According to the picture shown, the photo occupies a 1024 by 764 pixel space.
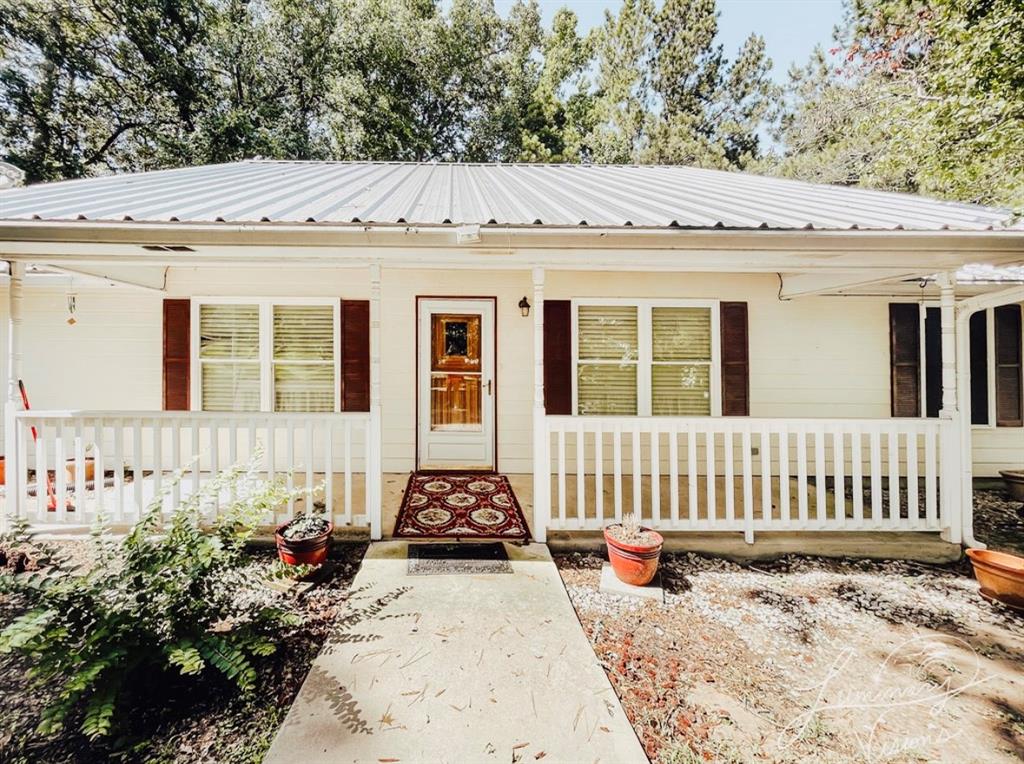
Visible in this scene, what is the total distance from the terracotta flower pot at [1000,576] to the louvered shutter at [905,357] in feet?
9.11

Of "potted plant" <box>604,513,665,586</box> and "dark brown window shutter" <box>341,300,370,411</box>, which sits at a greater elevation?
"dark brown window shutter" <box>341,300,370,411</box>

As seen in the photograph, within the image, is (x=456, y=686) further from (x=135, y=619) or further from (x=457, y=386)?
(x=457, y=386)

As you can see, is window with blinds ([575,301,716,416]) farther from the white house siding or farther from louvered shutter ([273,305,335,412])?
louvered shutter ([273,305,335,412])

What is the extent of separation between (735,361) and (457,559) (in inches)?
153

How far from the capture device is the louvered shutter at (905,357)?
5312 millimetres

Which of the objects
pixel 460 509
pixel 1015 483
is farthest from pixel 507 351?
pixel 1015 483

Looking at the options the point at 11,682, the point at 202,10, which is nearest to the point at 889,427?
the point at 11,682

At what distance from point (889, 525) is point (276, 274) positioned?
252 inches

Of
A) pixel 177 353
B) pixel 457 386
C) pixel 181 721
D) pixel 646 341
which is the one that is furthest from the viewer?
pixel 457 386

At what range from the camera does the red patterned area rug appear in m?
3.76

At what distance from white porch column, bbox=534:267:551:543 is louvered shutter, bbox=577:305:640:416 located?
1821 millimetres

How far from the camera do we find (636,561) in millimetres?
2996

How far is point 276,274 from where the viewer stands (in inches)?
203

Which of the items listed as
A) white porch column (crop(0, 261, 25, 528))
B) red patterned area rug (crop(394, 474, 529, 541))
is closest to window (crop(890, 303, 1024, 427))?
red patterned area rug (crop(394, 474, 529, 541))
